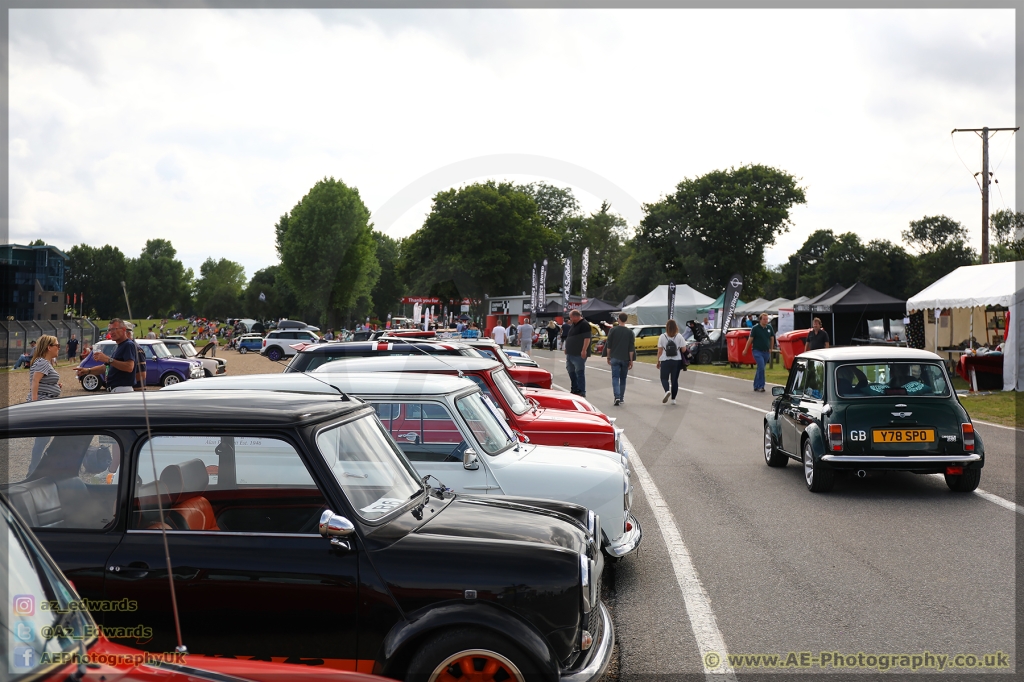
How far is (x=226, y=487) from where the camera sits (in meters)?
4.12

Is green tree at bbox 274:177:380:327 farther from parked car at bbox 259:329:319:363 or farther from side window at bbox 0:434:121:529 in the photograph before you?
side window at bbox 0:434:121:529

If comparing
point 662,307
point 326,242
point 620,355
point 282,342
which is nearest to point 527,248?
point 326,242

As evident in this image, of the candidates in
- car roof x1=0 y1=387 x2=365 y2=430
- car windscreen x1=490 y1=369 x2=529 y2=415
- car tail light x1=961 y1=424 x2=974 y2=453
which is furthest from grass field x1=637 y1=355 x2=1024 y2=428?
car roof x1=0 y1=387 x2=365 y2=430

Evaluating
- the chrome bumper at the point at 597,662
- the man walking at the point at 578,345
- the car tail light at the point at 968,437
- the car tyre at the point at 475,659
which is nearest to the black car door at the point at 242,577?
the car tyre at the point at 475,659

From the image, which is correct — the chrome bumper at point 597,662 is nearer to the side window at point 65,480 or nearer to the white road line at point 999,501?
the side window at point 65,480

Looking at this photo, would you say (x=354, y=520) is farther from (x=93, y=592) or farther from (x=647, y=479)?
(x=647, y=479)

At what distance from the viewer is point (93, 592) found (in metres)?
3.57

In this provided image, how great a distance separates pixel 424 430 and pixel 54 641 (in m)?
4.18

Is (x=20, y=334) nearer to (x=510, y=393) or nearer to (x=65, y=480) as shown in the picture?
(x=510, y=393)

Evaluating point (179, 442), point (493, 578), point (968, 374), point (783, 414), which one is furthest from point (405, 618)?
point (968, 374)

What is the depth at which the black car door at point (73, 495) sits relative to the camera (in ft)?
11.9

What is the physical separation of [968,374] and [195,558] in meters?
23.0

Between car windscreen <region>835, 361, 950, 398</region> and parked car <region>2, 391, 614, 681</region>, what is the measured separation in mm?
6352

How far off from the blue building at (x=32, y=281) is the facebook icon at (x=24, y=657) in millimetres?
90068
